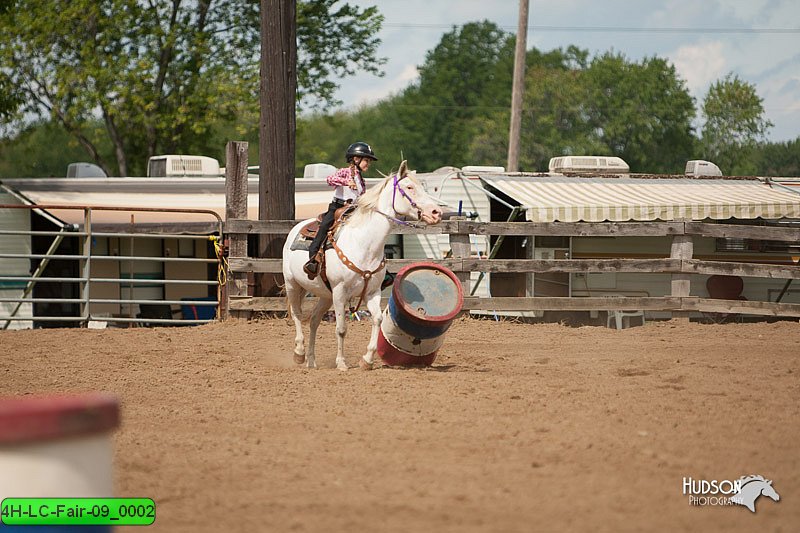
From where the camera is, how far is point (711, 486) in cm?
445

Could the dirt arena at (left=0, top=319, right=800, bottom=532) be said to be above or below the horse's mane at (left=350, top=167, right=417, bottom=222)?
below

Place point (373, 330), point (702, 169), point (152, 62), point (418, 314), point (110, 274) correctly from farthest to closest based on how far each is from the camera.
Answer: point (152, 62) < point (702, 169) < point (110, 274) < point (373, 330) < point (418, 314)

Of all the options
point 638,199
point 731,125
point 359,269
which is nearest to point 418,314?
point 359,269

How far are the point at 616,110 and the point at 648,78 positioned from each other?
10.6 ft

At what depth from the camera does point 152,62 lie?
29250 millimetres

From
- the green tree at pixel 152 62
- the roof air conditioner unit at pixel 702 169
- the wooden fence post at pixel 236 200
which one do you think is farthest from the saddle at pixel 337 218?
the green tree at pixel 152 62

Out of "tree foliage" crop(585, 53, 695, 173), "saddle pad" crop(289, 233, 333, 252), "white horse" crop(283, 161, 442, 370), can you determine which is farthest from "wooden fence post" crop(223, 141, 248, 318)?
"tree foliage" crop(585, 53, 695, 173)

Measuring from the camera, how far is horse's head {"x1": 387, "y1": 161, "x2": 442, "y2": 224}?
8845 mm

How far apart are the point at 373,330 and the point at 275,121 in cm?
559

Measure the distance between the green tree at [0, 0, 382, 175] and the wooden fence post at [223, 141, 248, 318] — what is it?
16233 millimetres

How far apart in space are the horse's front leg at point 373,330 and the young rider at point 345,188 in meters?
0.67

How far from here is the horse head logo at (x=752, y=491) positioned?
4.23m

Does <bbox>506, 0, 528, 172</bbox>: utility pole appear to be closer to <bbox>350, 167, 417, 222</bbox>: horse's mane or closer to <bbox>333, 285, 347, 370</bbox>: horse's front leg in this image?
<bbox>350, 167, 417, 222</bbox>: horse's mane

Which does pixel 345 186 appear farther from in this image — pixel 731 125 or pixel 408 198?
pixel 731 125
